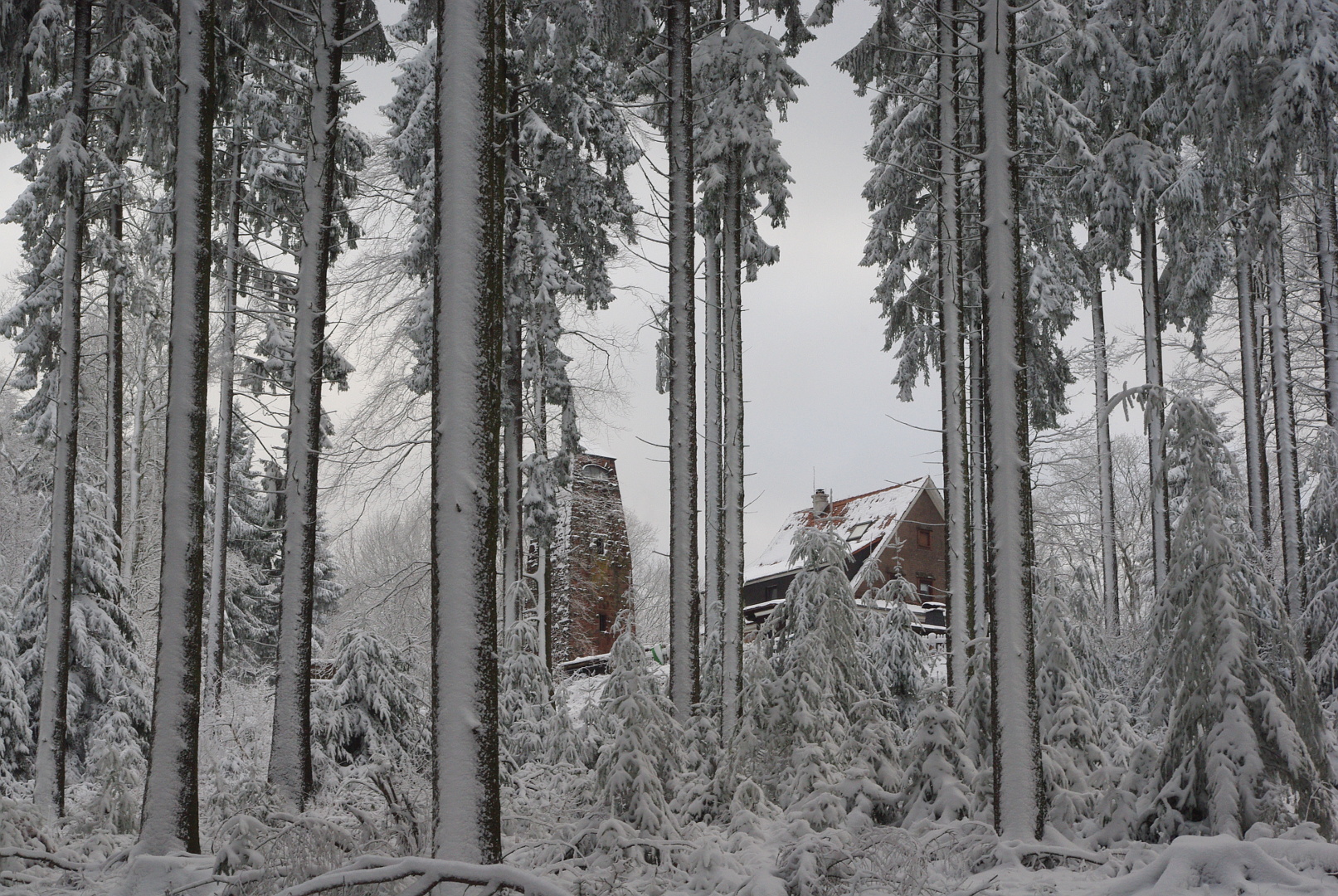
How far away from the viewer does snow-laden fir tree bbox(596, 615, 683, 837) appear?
26.7ft

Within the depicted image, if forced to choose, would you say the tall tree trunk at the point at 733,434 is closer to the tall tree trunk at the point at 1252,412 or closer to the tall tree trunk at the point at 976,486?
the tall tree trunk at the point at 976,486

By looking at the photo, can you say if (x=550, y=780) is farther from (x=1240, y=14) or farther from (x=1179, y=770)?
(x=1240, y=14)

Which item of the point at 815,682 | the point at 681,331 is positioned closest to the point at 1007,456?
the point at 815,682

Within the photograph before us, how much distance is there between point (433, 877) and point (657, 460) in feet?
26.4

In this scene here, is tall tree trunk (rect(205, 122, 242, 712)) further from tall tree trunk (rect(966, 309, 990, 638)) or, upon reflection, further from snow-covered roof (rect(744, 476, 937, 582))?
snow-covered roof (rect(744, 476, 937, 582))

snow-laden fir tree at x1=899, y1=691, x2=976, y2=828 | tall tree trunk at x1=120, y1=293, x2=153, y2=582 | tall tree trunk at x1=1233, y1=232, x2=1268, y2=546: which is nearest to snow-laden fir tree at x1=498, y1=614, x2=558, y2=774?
snow-laden fir tree at x1=899, y1=691, x2=976, y2=828

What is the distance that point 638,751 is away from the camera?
8445 mm

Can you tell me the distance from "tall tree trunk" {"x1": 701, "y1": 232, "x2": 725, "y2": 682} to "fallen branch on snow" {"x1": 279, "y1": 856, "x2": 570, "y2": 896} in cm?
898

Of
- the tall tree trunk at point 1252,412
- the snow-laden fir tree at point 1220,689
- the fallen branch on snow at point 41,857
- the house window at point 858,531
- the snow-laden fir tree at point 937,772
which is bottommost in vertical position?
the fallen branch on snow at point 41,857

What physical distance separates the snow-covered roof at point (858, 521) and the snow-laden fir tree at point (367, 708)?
21.4m

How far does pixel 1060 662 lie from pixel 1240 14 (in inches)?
417

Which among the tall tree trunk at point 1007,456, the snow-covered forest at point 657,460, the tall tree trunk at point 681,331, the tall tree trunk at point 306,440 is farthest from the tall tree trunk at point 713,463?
the tall tree trunk at point 1007,456

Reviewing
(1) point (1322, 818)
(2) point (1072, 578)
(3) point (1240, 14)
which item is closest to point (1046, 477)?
(3) point (1240, 14)

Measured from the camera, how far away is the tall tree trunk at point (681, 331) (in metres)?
12.4
